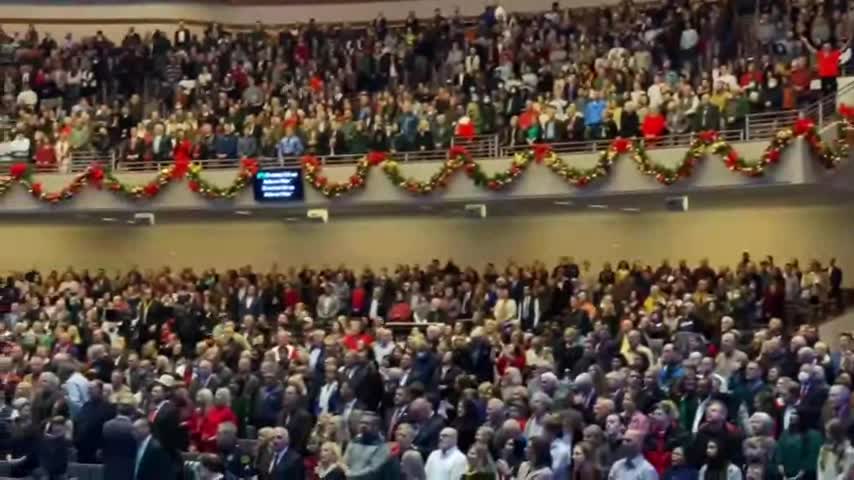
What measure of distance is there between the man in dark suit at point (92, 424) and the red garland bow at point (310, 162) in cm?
1436

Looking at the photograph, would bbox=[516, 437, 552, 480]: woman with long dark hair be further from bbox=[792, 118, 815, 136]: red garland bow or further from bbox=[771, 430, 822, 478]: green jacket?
bbox=[792, 118, 815, 136]: red garland bow

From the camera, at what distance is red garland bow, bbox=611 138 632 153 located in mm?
27203

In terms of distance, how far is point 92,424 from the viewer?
15609 mm

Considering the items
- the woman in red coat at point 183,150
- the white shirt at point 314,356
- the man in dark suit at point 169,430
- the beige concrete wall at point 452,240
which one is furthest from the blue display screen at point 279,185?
the man in dark suit at point 169,430

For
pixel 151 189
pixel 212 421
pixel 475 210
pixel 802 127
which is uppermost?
pixel 802 127

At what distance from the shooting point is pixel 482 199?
2930cm

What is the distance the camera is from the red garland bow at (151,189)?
3139 centimetres

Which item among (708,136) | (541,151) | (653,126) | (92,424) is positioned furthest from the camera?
(541,151)

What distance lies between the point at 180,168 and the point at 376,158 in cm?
384

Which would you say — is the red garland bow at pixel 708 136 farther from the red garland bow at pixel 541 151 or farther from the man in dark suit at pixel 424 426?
the man in dark suit at pixel 424 426

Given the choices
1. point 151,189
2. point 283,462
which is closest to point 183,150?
point 151,189

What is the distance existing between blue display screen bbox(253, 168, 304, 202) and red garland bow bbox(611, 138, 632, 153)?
19.2ft

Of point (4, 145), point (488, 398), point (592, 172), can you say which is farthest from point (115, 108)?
point (488, 398)

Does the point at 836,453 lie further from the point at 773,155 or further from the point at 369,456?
the point at 773,155
